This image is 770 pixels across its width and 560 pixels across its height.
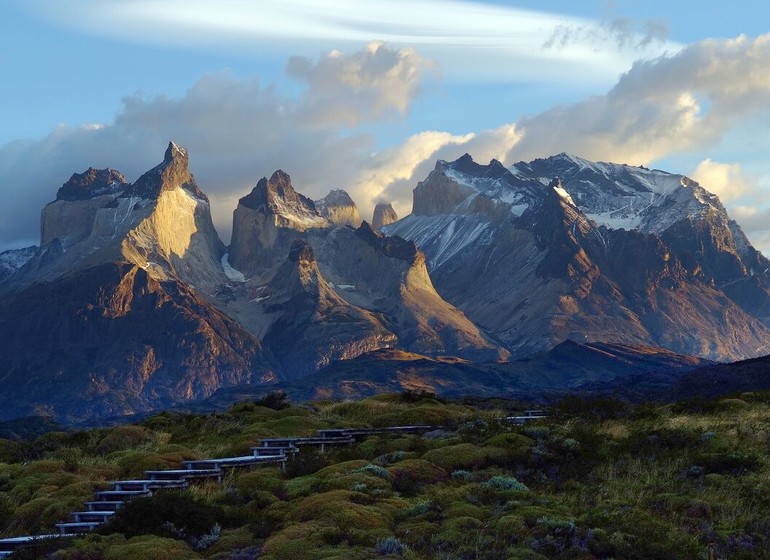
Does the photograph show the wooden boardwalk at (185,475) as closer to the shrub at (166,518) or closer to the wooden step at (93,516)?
the wooden step at (93,516)

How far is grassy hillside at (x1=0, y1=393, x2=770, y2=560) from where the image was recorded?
28.6 metres

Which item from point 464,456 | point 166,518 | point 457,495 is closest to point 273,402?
point 464,456

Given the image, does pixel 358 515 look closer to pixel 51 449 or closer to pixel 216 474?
pixel 216 474

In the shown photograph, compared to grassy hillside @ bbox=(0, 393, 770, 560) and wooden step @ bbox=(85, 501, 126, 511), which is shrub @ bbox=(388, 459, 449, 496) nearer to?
grassy hillside @ bbox=(0, 393, 770, 560)

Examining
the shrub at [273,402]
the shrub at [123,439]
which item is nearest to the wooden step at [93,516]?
the shrub at [123,439]

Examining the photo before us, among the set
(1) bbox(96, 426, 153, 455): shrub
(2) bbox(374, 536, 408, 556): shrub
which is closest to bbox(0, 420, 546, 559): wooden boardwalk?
(2) bbox(374, 536, 408, 556): shrub

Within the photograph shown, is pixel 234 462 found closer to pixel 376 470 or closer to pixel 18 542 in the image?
pixel 376 470

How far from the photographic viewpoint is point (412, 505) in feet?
107

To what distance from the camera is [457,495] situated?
109 ft

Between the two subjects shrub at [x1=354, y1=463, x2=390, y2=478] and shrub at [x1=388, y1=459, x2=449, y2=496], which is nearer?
shrub at [x1=388, y1=459, x2=449, y2=496]

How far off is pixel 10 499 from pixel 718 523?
2232 centimetres

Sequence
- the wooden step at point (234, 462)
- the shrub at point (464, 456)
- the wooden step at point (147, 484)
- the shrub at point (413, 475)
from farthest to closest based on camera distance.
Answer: the wooden step at point (234, 462) → the shrub at point (464, 456) → the wooden step at point (147, 484) → the shrub at point (413, 475)

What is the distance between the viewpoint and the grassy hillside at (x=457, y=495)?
94.0 feet

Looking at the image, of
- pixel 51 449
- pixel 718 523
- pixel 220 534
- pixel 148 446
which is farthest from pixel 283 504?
pixel 51 449
